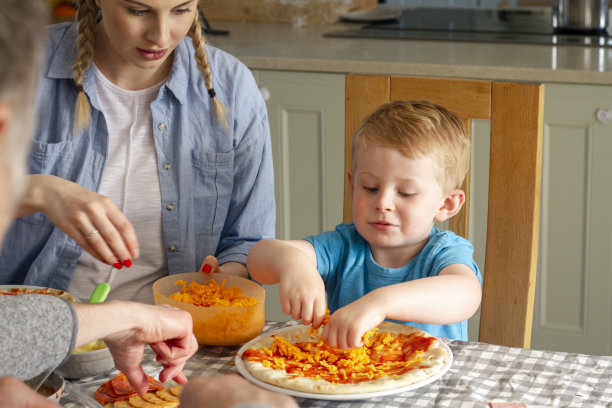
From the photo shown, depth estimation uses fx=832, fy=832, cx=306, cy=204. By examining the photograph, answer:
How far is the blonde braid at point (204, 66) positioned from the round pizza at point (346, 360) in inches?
20.9

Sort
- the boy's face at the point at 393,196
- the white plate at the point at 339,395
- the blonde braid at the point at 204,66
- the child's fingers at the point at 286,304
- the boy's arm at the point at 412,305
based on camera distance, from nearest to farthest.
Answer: the white plate at the point at 339,395 → the boy's arm at the point at 412,305 → the child's fingers at the point at 286,304 → the boy's face at the point at 393,196 → the blonde braid at the point at 204,66

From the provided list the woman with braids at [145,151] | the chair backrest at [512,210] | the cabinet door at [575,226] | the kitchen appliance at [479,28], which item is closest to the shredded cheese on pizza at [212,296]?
the woman with braids at [145,151]

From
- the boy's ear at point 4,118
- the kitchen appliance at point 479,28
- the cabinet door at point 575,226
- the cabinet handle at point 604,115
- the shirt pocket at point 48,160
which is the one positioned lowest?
the cabinet door at point 575,226

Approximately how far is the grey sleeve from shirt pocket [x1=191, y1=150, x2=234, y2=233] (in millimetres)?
681

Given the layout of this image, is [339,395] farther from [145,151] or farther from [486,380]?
[145,151]

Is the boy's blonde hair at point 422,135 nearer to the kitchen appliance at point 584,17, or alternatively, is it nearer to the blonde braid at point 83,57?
the blonde braid at point 83,57

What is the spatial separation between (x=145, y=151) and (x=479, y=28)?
1.76 metres

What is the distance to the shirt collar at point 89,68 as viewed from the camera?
152 cm

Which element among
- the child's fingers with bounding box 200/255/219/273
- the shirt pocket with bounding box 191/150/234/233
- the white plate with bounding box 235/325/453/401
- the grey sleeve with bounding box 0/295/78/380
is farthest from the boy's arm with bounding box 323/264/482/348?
the shirt pocket with bounding box 191/150/234/233

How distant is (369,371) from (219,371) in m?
0.21

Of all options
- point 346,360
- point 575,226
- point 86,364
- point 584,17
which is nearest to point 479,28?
point 584,17

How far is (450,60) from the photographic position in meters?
2.47

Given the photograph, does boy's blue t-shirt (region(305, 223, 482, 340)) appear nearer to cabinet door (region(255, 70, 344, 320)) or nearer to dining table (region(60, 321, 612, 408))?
dining table (region(60, 321, 612, 408))

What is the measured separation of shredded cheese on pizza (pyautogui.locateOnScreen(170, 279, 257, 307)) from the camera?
3.98 feet
